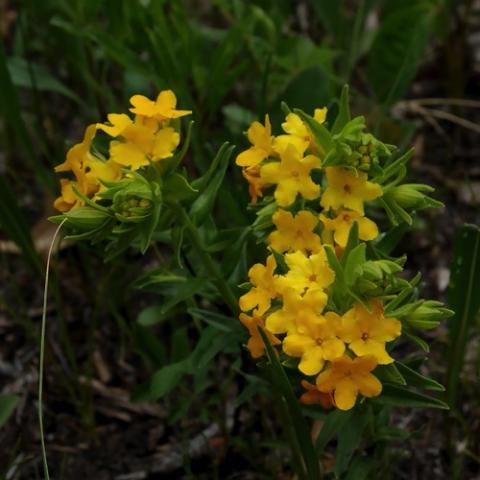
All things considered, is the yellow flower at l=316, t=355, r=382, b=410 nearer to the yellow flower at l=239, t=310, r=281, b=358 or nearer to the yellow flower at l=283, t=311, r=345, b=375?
the yellow flower at l=283, t=311, r=345, b=375

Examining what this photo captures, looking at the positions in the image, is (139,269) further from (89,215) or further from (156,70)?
(89,215)

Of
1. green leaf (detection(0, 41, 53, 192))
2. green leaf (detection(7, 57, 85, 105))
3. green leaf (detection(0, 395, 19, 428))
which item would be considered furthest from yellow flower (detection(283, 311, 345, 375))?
green leaf (detection(7, 57, 85, 105))

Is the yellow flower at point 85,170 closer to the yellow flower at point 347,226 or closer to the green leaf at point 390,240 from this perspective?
the yellow flower at point 347,226

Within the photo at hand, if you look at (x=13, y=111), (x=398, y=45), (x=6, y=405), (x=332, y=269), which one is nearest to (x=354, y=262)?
(x=332, y=269)

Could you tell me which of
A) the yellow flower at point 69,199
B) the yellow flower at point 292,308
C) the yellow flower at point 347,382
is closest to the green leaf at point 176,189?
the yellow flower at point 69,199

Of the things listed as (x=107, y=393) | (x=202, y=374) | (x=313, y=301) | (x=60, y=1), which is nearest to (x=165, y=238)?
(x=202, y=374)

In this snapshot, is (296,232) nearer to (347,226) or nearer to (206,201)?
(347,226)
